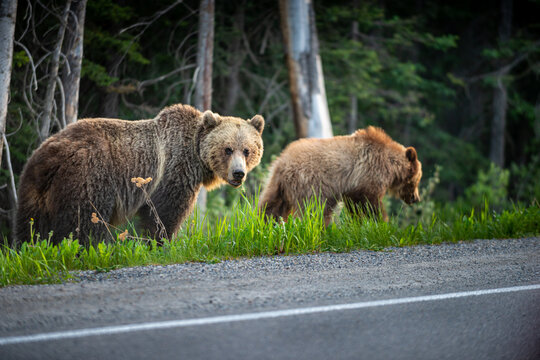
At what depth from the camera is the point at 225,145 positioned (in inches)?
247

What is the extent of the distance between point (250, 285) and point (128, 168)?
7.87 ft

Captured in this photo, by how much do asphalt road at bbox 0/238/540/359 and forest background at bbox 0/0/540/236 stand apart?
10.5 feet

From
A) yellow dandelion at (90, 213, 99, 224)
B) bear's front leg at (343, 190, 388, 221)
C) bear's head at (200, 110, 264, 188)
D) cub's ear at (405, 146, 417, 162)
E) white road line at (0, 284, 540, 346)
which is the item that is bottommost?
bear's front leg at (343, 190, 388, 221)

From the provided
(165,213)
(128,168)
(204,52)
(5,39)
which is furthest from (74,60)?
(165,213)

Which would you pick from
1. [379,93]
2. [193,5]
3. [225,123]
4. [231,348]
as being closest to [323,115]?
[193,5]

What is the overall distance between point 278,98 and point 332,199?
7925 mm

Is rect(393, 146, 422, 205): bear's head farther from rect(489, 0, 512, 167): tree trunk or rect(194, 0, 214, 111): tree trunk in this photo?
rect(489, 0, 512, 167): tree trunk

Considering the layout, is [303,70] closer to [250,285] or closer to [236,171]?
[236,171]

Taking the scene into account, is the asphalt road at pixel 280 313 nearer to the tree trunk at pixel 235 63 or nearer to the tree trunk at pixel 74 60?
the tree trunk at pixel 74 60

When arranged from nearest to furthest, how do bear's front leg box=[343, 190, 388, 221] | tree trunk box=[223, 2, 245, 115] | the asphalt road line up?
the asphalt road → bear's front leg box=[343, 190, 388, 221] → tree trunk box=[223, 2, 245, 115]

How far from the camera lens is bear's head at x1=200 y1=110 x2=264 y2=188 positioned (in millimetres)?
6266

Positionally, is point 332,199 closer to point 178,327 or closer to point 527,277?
point 527,277

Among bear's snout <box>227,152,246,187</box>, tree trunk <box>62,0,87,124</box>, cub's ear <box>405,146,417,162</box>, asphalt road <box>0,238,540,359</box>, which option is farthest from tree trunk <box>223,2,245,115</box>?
asphalt road <box>0,238,540,359</box>

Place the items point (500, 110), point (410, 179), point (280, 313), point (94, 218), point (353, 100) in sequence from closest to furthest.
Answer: point (280, 313) → point (94, 218) → point (410, 179) → point (353, 100) → point (500, 110)
